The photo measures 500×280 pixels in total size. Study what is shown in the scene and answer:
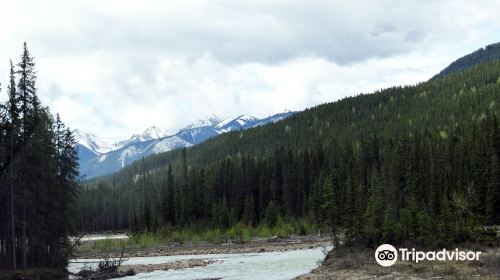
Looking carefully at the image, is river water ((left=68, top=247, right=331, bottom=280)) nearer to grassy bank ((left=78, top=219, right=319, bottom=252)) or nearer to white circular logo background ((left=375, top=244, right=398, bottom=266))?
white circular logo background ((left=375, top=244, right=398, bottom=266))

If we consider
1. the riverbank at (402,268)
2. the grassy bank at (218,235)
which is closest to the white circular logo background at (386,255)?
the riverbank at (402,268)

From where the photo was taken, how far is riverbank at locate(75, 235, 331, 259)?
262 ft

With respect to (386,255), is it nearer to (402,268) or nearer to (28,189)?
(402,268)

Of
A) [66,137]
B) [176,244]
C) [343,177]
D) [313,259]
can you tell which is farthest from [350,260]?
[343,177]

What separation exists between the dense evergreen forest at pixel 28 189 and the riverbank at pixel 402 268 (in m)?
26.5

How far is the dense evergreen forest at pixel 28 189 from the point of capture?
164ft

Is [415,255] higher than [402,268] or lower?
higher

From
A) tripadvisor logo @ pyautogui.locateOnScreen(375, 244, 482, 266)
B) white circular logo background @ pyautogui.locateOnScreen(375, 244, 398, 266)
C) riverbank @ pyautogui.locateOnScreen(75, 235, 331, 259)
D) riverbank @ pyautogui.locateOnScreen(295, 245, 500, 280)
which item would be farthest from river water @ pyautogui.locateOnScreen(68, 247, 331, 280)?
riverbank @ pyautogui.locateOnScreen(75, 235, 331, 259)

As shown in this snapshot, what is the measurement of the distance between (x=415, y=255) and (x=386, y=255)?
2.27 metres

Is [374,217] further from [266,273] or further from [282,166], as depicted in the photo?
[282,166]

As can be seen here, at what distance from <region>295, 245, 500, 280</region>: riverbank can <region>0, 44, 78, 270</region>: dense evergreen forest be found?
26.5m

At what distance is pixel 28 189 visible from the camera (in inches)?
2007

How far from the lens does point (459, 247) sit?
140 ft

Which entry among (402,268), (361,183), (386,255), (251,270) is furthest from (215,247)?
(402,268)
